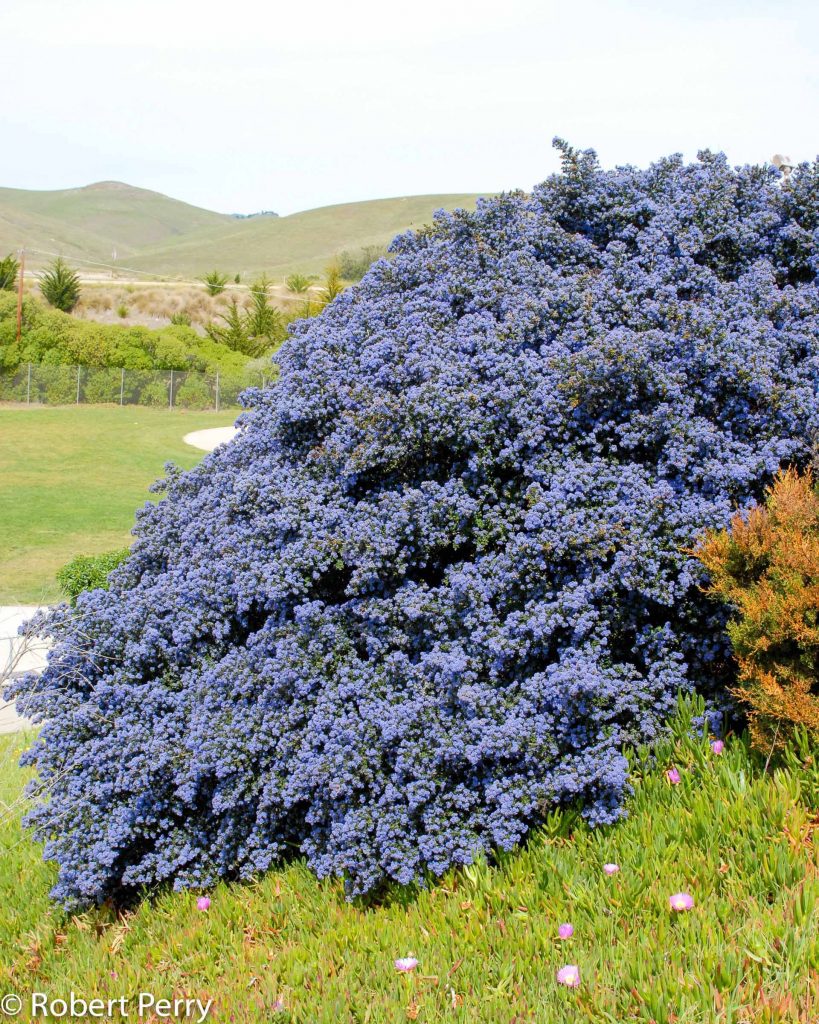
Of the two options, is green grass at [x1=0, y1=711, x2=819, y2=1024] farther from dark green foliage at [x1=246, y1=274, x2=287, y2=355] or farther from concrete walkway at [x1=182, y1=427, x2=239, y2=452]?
dark green foliage at [x1=246, y1=274, x2=287, y2=355]

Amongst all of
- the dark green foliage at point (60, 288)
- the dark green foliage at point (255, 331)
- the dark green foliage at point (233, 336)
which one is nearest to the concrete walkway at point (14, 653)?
the dark green foliage at point (255, 331)

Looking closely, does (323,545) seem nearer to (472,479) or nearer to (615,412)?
(472,479)

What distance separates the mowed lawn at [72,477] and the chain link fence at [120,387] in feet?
4.14

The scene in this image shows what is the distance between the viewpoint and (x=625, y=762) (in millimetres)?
3441

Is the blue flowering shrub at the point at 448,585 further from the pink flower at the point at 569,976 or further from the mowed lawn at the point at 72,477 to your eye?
the mowed lawn at the point at 72,477

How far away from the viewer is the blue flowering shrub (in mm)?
3555

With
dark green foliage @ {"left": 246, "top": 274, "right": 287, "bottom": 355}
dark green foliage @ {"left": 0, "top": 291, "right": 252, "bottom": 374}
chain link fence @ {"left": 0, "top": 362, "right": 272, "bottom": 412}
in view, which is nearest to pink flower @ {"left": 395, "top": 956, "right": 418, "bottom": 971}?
chain link fence @ {"left": 0, "top": 362, "right": 272, "bottom": 412}

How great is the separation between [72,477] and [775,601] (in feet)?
69.8

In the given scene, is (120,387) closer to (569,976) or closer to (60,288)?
(60,288)

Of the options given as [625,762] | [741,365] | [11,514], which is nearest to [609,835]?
[625,762]

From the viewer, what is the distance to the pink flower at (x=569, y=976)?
271 cm

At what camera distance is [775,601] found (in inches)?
129

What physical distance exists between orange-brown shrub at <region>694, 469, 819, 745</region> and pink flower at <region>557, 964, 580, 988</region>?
115 centimetres

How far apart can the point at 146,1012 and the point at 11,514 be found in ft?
54.4
